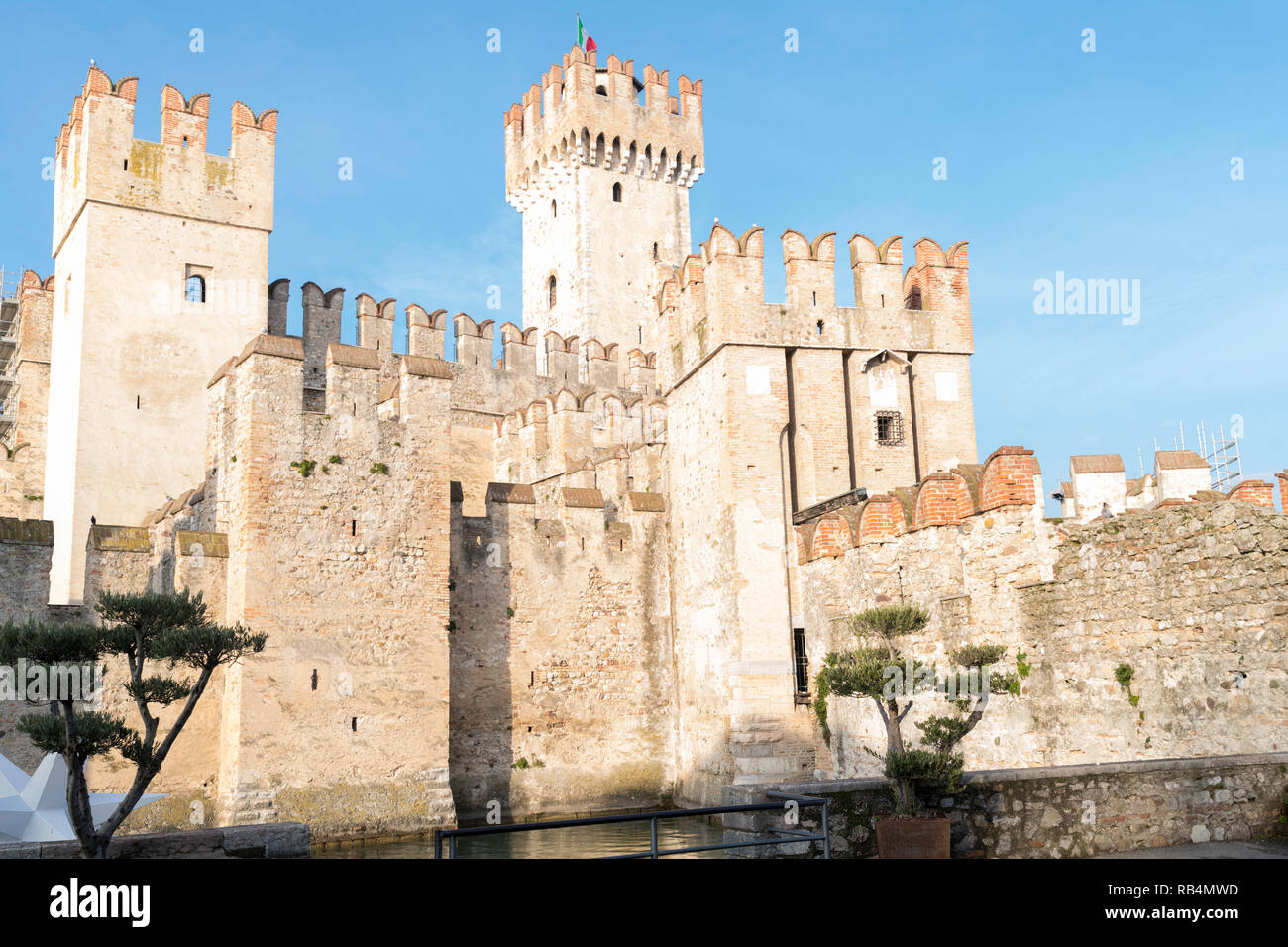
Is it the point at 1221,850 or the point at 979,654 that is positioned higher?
the point at 979,654

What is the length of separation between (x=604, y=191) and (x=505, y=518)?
77.4 feet

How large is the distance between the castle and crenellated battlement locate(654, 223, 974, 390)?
0.23 ft

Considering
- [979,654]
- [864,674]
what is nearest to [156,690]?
[864,674]

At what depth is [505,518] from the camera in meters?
20.7

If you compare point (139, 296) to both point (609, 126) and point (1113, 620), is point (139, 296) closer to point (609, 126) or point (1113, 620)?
point (1113, 620)

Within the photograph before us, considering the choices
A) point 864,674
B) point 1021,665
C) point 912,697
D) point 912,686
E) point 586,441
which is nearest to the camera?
point 864,674

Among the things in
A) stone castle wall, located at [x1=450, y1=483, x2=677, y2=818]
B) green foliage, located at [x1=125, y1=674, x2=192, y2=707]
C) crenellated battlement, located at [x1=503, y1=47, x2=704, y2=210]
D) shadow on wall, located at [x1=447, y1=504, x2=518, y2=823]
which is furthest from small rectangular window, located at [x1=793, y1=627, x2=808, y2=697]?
crenellated battlement, located at [x1=503, y1=47, x2=704, y2=210]

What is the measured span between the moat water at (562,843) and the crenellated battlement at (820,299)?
27.9ft

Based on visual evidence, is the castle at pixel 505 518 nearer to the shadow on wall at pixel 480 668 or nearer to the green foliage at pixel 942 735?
the shadow on wall at pixel 480 668

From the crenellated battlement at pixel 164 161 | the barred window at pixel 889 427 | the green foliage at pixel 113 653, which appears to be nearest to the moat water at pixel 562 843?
the green foliage at pixel 113 653

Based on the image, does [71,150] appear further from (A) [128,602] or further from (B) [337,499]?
(A) [128,602]

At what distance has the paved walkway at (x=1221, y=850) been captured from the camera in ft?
26.7

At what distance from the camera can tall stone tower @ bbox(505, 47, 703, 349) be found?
40.5 meters

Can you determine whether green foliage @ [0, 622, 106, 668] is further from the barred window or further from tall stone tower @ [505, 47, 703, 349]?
tall stone tower @ [505, 47, 703, 349]
